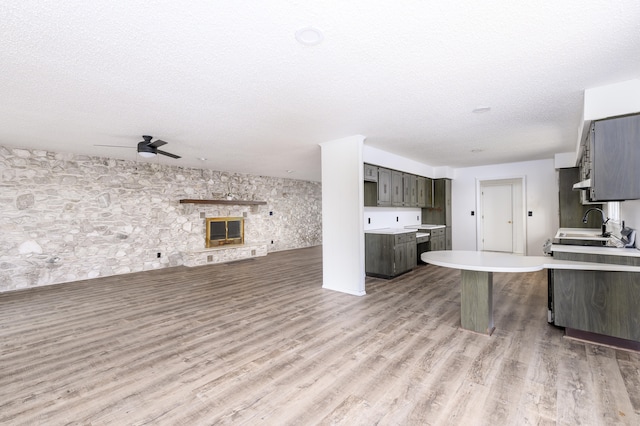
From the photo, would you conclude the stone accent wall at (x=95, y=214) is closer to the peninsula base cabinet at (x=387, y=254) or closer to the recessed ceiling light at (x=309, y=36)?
the peninsula base cabinet at (x=387, y=254)

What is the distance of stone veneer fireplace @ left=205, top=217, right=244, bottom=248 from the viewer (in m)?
7.41

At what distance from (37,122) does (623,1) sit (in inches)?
213

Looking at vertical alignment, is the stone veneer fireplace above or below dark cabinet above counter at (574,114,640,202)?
below

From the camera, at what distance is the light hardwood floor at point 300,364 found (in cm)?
186

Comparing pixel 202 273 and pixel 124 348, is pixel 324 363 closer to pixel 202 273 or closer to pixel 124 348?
pixel 124 348

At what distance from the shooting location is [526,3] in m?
1.60

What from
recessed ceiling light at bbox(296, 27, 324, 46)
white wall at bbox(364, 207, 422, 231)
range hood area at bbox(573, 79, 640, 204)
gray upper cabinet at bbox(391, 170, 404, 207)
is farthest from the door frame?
recessed ceiling light at bbox(296, 27, 324, 46)

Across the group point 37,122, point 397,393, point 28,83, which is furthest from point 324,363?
point 37,122

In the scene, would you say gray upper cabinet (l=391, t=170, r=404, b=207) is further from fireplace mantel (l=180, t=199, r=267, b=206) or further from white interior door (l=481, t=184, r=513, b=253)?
fireplace mantel (l=180, t=199, r=267, b=206)

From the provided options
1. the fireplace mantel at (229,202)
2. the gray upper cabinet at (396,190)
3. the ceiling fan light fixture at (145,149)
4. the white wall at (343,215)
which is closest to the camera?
the ceiling fan light fixture at (145,149)

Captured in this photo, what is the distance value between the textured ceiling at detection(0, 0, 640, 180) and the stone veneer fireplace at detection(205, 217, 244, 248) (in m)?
3.58

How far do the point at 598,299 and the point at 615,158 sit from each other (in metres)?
1.26

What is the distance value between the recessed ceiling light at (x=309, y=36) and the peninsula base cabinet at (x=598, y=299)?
2979 mm

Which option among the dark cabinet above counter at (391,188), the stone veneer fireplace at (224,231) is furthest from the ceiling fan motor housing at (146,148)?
the stone veneer fireplace at (224,231)
